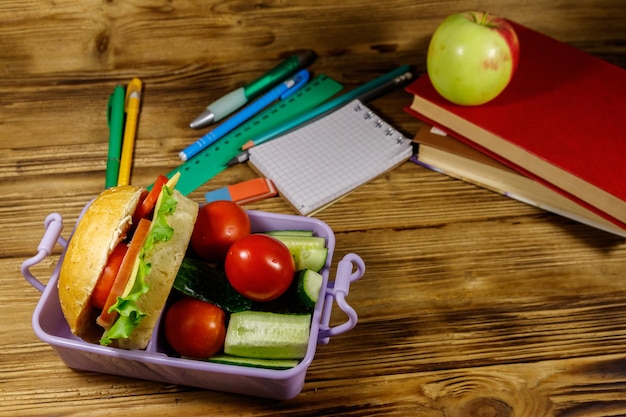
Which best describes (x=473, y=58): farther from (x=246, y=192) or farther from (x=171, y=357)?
(x=171, y=357)

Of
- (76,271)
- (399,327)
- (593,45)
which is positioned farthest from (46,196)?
(593,45)

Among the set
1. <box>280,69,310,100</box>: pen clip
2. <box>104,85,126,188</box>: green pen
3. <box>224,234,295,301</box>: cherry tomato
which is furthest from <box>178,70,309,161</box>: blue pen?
<box>224,234,295,301</box>: cherry tomato

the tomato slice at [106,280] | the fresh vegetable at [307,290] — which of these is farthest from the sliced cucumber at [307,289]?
the tomato slice at [106,280]

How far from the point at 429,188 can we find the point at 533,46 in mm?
356

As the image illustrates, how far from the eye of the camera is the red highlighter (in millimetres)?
1009

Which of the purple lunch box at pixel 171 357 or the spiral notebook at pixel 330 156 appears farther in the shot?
the spiral notebook at pixel 330 156

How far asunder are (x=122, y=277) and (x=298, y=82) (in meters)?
0.63

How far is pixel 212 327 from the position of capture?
0.75 metres

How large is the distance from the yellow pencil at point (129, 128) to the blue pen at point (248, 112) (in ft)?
0.29

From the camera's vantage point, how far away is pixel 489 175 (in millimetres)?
1044

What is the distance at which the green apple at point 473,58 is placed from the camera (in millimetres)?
972

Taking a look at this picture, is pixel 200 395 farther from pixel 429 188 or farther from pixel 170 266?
pixel 429 188

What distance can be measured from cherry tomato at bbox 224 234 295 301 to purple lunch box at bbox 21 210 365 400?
6 cm

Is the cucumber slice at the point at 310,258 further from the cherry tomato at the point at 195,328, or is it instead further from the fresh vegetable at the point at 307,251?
the cherry tomato at the point at 195,328
